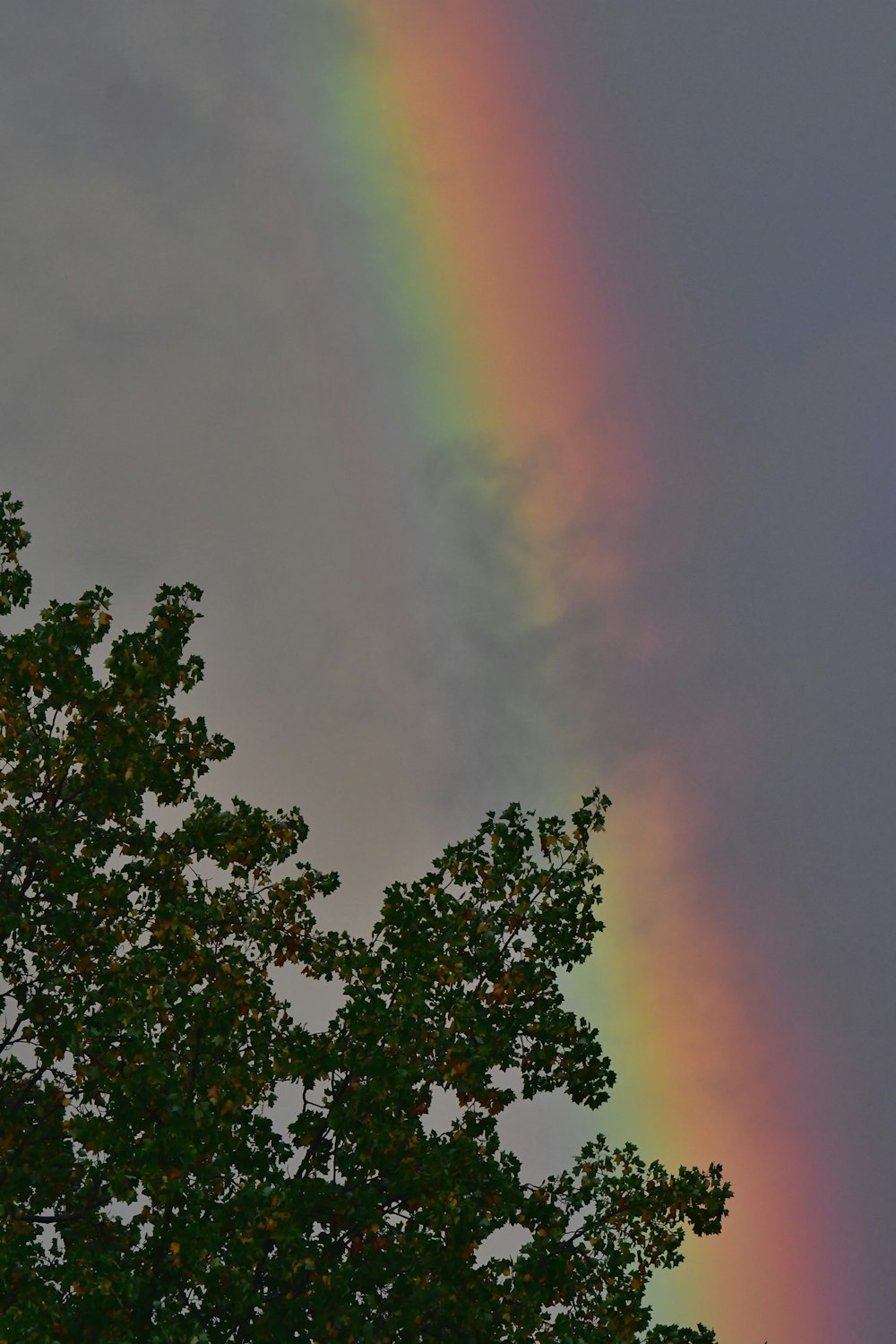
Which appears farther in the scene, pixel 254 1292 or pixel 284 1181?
pixel 284 1181

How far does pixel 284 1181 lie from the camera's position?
45.1ft

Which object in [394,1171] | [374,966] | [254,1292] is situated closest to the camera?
[254,1292]

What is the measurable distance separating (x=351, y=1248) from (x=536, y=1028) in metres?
3.06

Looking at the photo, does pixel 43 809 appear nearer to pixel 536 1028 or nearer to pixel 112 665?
pixel 112 665

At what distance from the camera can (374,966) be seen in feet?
48.2

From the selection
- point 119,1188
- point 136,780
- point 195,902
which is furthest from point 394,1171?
point 136,780

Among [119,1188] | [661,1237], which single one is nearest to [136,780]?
[119,1188]

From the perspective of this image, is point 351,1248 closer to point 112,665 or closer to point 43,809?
point 43,809

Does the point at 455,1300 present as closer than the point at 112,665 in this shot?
Yes

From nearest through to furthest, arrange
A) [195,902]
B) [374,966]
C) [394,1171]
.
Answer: [394,1171], [374,966], [195,902]

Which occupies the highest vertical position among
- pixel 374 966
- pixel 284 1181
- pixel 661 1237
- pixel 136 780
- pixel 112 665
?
pixel 112 665

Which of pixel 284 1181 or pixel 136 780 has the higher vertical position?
pixel 136 780

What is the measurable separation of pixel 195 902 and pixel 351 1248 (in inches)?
174

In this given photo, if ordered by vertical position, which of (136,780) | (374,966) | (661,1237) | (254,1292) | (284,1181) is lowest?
(254,1292)
